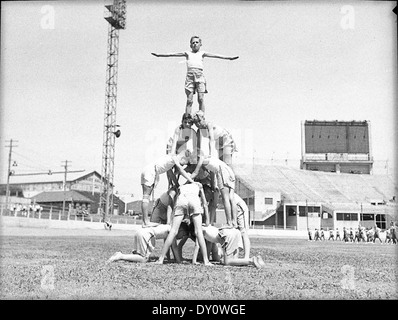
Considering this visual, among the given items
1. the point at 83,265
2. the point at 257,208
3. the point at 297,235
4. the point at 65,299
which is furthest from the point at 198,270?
the point at 257,208

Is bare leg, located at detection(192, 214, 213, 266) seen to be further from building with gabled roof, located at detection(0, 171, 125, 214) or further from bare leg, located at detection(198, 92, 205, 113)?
building with gabled roof, located at detection(0, 171, 125, 214)

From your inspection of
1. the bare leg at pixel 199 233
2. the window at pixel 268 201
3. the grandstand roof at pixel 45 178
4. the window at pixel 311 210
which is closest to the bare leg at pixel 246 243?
the bare leg at pixel 199 233

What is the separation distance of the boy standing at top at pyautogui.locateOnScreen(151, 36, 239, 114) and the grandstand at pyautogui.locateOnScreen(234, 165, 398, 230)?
1723 inches

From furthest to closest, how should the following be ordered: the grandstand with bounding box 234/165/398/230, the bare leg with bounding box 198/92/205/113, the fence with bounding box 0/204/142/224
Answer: the grandstand with bounding box 234/165/398/230, the fence with bounding box 0/204/142/224, the bare leg with bounding box 198/92/205/113

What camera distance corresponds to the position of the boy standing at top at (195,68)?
29.8 ft

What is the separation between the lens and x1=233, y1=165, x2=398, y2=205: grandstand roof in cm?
5951

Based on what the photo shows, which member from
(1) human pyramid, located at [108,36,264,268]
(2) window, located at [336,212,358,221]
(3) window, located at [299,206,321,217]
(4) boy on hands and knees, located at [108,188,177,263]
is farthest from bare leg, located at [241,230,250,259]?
(2) window, located at [336,212,358,221]

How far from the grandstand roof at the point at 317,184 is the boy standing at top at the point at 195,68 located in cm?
4803

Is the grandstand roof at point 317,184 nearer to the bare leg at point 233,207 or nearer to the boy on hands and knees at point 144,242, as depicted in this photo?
the bare leg at point 233,207

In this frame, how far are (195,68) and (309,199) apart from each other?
51083 millimetres

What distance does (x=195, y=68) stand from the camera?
30.4 feet

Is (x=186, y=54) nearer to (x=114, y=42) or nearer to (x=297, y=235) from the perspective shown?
(x=114, y=42)
